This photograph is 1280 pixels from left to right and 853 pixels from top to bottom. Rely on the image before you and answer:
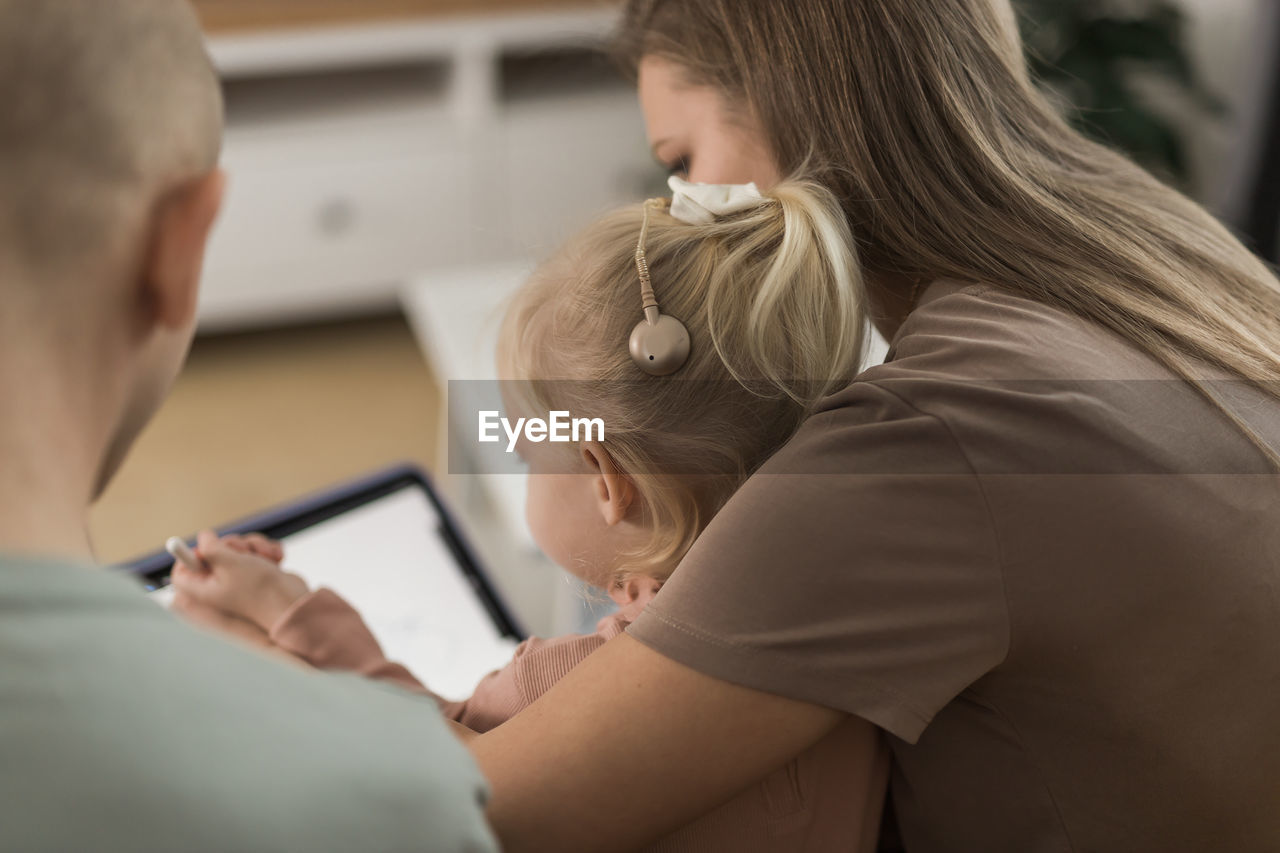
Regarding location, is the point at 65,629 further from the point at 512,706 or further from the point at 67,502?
the point at 512,706

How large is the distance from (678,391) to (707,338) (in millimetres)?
38

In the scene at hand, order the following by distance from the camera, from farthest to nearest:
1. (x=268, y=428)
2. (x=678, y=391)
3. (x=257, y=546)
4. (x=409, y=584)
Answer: (x=268, y=428) → (x=409, y=584) → (x=257, y=546) → (x=678, y=391)

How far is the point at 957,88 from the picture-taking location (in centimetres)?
82

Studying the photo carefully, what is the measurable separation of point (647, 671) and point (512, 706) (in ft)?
0.55

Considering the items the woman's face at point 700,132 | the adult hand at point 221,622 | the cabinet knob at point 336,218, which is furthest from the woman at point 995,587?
the cabinet knob at point 336,218

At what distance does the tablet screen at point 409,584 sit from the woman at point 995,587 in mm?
→ 285

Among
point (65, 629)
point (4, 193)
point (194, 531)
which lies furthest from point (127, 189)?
point (194, 531)

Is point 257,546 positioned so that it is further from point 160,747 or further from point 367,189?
point 367,189

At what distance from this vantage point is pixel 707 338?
718 mm

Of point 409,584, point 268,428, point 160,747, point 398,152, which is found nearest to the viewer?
point 160,747

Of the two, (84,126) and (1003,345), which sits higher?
(84,126)

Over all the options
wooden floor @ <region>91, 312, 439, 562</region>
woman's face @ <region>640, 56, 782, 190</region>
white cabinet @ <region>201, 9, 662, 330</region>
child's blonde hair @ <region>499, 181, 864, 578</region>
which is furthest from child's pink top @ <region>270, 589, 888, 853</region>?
white cabinet @ <region>201, 9, 662, 330</region>

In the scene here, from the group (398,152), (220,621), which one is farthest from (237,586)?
(398,152)

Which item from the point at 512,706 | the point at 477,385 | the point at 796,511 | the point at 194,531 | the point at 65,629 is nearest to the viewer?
the point at 65,629
